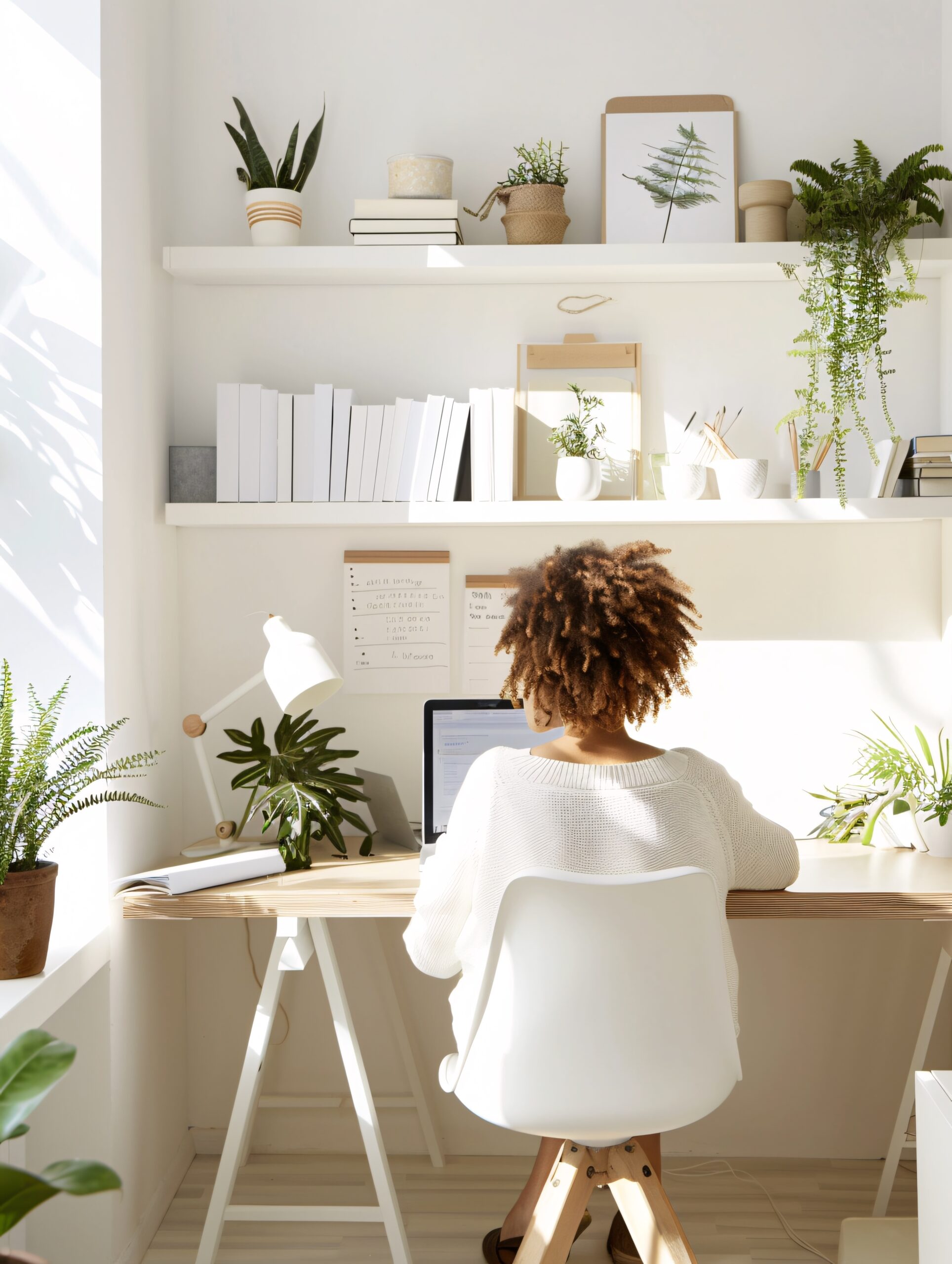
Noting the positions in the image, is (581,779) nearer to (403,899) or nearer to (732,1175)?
(403,899)

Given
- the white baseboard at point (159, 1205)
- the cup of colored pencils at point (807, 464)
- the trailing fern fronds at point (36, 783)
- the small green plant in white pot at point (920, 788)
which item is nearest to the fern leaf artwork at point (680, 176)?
the cup of colored pencils at point (807, 464)

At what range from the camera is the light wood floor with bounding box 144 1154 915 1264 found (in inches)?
87.4

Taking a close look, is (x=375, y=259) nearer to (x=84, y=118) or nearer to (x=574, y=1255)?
(x=84, y=118)

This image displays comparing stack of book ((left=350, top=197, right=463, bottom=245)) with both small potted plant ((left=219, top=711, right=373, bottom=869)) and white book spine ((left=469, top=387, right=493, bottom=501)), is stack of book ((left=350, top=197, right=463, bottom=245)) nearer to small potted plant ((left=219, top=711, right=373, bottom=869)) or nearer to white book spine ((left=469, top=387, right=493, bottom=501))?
white book spine ((left=469, top=387, right=493, bottom=501))

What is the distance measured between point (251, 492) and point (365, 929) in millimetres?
1109

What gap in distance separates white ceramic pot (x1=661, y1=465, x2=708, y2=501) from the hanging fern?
23 cm

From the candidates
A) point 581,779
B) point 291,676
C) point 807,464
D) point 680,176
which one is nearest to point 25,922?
point 291,676

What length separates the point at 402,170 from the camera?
7.99 feet

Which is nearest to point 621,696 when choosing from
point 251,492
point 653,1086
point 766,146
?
point 653,1086

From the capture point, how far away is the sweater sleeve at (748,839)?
5.44ft

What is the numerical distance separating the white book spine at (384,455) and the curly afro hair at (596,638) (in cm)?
90

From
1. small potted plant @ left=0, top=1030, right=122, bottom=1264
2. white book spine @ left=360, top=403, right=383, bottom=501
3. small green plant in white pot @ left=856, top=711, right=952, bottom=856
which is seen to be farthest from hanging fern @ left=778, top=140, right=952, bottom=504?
small potted plant @ left=0, top=1030, right=122, bottom=1264

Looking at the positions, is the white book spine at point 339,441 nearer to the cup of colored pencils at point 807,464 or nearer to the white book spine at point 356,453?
the white book spine at point 356,453

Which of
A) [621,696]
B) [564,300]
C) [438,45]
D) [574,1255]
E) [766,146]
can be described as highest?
[438,45]
